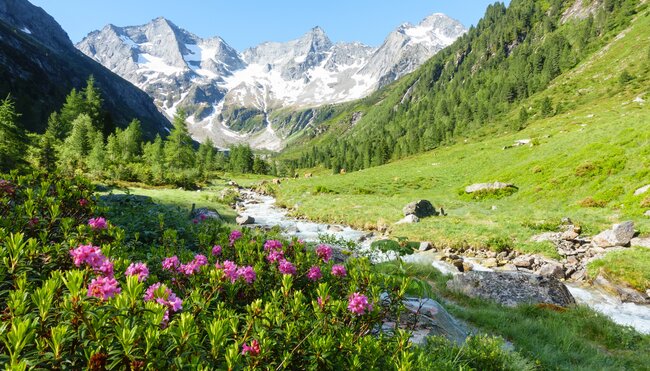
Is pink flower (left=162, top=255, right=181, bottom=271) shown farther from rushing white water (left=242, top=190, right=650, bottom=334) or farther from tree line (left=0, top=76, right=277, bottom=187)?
tree line (left=0, top=76, right=277, bottom=187)

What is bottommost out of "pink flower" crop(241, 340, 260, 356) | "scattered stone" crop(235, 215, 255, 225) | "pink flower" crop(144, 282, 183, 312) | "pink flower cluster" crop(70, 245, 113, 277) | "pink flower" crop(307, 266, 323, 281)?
"scattered stone" crop(235, 215, 255, 225)

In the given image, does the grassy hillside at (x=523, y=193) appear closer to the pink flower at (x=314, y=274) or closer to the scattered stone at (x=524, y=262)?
the scattered stone at (x=524, y=262)

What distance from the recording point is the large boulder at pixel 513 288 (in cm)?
1134

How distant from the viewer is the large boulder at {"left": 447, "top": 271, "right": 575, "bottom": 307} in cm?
1134

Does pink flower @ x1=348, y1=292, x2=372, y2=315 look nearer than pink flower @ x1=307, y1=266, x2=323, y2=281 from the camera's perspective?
Yes

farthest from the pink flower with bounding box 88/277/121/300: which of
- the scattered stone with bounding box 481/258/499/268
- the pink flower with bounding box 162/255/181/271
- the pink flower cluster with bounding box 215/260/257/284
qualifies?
the scattered stone with bounding box 481/258/499/268

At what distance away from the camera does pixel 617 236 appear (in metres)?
17.1

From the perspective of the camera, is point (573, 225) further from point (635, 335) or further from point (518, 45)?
point (518, 45)

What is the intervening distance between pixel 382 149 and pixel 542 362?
11643 cm

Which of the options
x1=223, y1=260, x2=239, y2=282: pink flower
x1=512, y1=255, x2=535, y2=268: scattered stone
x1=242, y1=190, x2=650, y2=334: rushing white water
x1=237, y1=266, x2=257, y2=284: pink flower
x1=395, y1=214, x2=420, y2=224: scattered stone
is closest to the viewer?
x1=223, y1=260, x2=239, y2=282: pink flower

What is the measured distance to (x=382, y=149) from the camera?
396 ft

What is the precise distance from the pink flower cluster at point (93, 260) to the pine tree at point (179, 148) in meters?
60.8

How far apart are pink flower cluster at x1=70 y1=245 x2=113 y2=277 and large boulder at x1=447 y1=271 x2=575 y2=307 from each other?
37.5 ft

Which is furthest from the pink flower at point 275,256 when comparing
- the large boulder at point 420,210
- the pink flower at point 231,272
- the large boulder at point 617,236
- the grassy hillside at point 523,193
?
the large boulder at point 420,210
